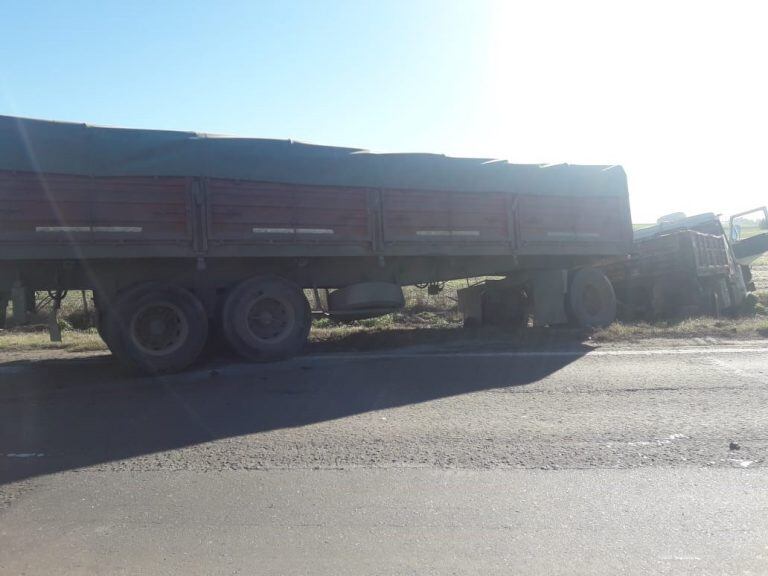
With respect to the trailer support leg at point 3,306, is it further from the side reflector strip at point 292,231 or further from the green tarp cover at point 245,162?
the side reflector strip at point 292,231

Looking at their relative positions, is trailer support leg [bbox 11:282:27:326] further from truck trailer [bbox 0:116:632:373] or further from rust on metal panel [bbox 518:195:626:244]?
rust on metal panel [bbox 518:195:626:244]

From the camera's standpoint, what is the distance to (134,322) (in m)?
8.93

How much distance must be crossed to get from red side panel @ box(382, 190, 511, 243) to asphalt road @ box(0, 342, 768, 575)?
338 cm

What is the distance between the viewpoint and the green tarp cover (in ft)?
27.5

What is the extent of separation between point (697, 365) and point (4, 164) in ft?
30.5

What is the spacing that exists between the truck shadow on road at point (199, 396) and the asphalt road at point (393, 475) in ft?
0.13

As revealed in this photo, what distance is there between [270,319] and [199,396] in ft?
8.66

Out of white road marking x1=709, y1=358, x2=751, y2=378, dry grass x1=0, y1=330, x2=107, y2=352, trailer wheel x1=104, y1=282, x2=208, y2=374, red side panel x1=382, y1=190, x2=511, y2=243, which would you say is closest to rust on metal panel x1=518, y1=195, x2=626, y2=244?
red side panel x1=382, y1=190, x2=511, y2=243

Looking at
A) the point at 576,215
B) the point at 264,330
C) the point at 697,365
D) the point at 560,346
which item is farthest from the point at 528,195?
the point at 264,330

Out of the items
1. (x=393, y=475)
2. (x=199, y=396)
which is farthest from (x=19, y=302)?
(x=393, y=475)

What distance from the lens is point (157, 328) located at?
909 cm

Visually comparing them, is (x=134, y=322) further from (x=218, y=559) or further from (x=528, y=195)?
(x=528, y=195)

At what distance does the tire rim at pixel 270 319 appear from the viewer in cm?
981

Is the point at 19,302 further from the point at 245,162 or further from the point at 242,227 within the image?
the point at 245,162
